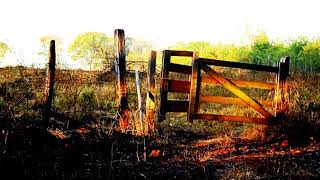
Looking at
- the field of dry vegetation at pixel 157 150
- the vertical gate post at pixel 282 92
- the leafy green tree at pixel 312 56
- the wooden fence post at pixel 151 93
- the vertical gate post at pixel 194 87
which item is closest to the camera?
the field of dry vegetation at pixel 157 150

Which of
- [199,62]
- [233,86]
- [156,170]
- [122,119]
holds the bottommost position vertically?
[156,170]

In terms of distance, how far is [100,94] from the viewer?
52.1ft

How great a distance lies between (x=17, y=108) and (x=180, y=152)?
5465mm

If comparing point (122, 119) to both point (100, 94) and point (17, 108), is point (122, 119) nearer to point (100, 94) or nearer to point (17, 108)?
point (17, 108)

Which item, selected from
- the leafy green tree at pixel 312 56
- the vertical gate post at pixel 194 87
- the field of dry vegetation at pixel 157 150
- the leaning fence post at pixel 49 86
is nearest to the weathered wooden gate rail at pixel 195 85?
the vertical gate post at pixel 194 87

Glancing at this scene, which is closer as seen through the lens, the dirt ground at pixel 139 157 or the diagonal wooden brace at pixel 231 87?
the dirt ground at pixel 139 157

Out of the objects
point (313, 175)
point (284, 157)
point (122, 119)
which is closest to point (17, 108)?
point (122, 119)

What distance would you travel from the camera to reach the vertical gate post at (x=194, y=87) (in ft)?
28.2

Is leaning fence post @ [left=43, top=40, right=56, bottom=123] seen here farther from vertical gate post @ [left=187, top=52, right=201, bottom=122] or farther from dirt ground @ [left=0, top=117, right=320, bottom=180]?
vertical gate post @ [left=187, top=52, right=201, bottom=122]

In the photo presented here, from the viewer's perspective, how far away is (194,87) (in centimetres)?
866

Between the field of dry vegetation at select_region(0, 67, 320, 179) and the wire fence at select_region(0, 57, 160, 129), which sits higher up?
the wire fence at select_region(0, 57, 160, 129)

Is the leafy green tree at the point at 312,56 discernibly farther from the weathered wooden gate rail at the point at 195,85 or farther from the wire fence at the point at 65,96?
the weathered wooden gate rail at the point at 195,85

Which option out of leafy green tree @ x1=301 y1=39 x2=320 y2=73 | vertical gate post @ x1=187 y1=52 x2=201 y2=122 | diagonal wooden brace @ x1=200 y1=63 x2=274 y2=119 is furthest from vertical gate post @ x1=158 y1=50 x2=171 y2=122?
leafy green tree @ x1=301 y1=39 x2=320 y2=73

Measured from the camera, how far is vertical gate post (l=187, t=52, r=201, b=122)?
8.60 metres
